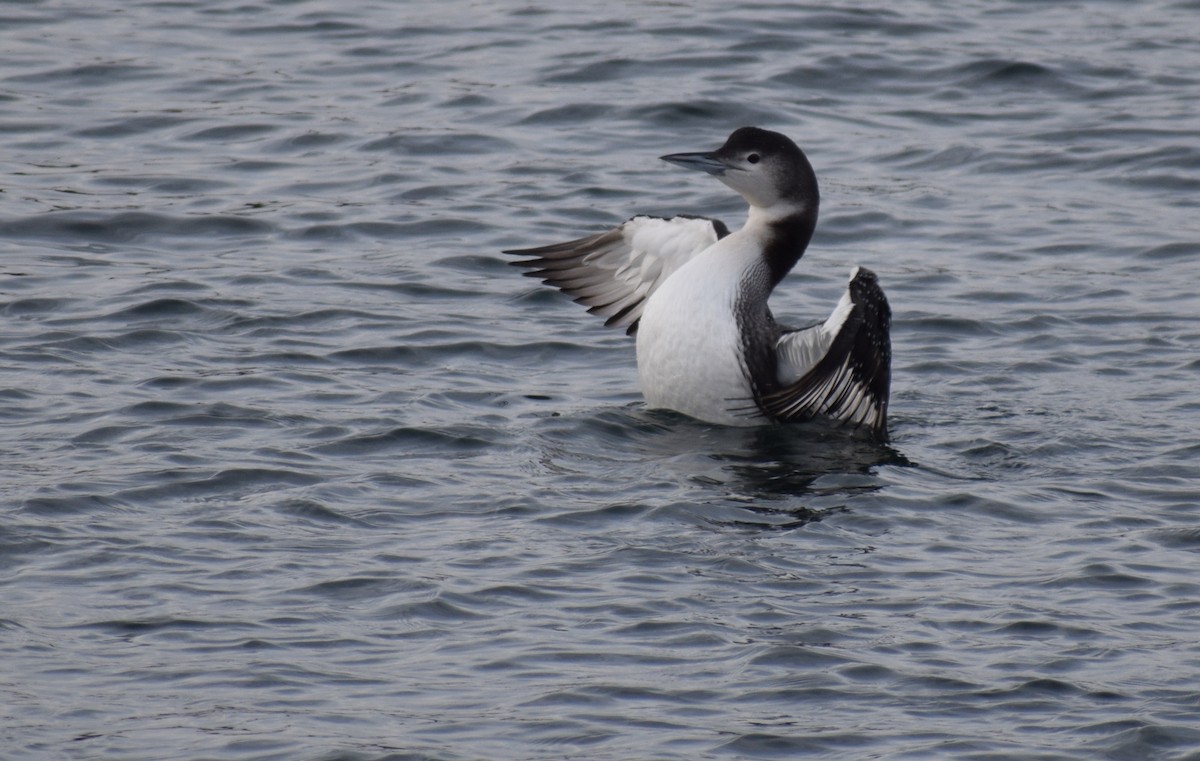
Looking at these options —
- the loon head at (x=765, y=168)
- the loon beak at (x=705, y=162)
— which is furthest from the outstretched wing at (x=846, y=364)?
the loon beak at (x=705, y=162)

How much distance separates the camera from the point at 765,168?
8414mm

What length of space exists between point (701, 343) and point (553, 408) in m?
0.72

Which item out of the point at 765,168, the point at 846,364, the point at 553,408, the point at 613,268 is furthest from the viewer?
the point at 613,268

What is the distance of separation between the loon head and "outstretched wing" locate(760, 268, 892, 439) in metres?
0.66

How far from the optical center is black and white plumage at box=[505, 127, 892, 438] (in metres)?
7.71

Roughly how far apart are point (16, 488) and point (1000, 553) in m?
3.41

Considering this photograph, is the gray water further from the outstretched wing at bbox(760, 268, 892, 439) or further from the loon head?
the loon head

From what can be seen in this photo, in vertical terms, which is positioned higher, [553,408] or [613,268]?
[613,268]

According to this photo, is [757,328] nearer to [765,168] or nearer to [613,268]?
[765,168]

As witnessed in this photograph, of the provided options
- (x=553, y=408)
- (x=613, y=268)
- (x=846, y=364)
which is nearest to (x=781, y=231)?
(x=846, y=364)

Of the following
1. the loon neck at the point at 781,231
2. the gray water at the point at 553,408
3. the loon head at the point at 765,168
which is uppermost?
the loon head at the point at 765,168

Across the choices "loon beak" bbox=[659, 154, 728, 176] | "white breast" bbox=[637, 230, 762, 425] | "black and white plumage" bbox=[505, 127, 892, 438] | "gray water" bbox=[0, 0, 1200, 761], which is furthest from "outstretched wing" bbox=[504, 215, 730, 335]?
"white breast" bbox=[637, 230, 762, 425]

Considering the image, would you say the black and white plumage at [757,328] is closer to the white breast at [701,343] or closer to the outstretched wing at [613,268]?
the white breast at [701,343]

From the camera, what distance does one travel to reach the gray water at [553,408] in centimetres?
552
